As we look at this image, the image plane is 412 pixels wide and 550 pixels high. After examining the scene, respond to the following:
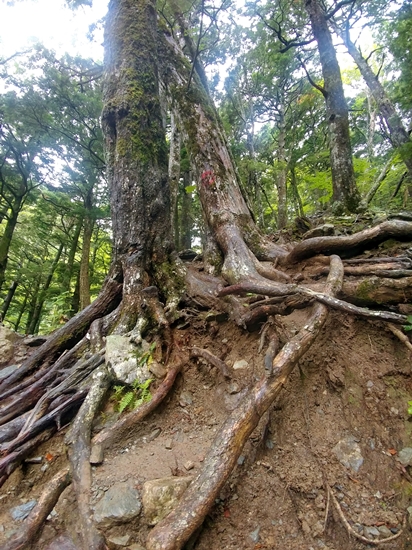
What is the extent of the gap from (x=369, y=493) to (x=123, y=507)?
1.82 m

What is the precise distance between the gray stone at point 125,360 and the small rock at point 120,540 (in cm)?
134

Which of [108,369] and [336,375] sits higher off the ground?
[108,369]

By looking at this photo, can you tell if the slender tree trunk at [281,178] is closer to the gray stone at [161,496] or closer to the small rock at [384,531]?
the small rock at [384,531]

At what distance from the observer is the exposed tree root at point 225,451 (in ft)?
5.39

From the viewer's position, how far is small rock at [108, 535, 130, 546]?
1.82m

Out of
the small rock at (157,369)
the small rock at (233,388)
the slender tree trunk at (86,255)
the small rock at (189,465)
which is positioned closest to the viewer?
the small rock at (189,465)

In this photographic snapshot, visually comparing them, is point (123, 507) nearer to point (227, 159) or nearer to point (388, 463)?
point (388, 463)

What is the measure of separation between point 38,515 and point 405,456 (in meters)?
2.76

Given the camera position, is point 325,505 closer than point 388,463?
Yes

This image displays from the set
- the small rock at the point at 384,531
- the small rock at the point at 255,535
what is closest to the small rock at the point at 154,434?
the small rock at the point at 255,535

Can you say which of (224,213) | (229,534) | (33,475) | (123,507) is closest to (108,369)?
(33,475)

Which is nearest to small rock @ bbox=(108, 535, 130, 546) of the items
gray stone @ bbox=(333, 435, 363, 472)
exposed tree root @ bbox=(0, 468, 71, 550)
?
exposed tree root @ bbox=(0, 468, 71, 550)

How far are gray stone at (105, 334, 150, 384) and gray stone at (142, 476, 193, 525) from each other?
1.11 m

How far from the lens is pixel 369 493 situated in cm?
204
